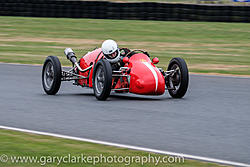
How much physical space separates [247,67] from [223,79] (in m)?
3.26

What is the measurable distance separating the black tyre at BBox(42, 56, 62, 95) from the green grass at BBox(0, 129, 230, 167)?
354 centimetres

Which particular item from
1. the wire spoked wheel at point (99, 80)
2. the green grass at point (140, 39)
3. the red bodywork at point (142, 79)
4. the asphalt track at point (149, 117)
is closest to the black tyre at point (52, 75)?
the asphalt track at point (149, 117)

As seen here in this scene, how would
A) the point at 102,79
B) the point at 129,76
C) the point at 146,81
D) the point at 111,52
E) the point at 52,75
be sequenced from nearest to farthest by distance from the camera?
the point at 146,81
the point at 129,76
the point at 102,79
the point at 111,52
the point at 52,75

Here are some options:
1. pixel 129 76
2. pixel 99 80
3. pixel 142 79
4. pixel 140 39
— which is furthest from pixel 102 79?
pixel 140 39

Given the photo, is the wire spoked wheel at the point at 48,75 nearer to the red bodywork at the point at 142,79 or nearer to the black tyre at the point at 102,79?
the black tyre at the point at 102,79

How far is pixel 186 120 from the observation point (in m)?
8.48

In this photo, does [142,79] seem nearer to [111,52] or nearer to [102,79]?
[102,79]

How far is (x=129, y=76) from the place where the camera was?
10164 mm

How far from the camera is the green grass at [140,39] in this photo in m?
18.9

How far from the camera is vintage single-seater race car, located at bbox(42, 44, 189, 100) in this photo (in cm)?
997

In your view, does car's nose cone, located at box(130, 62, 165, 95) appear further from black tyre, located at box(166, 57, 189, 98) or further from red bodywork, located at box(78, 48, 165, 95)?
black tyre, located at box(166, 57, 189, 98)

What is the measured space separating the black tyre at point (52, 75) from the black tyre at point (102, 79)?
903 millimetres

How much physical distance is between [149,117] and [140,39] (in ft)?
53.9

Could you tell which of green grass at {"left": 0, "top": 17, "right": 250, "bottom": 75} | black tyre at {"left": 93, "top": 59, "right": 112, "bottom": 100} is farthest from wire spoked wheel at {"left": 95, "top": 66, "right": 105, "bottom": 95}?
green grass at {"left": 0, "top": 17, "right": 250, "bottom": 75}
